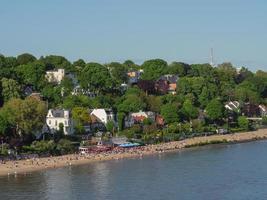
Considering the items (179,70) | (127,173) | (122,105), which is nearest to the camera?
(127,173)

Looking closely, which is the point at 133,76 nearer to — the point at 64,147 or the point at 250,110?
the point at 250,110

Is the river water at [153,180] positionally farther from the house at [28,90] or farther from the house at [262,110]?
the house at [262,110]

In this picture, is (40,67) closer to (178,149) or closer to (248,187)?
(178,149)

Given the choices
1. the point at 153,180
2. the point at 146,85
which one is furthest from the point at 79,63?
the point at 153,180

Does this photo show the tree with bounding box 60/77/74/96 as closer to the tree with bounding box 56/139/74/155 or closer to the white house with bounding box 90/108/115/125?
the white house with bounding box 90/108/115/125

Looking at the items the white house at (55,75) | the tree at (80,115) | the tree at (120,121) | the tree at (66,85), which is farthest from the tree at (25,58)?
the tree at (120,121)

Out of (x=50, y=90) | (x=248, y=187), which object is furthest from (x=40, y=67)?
(x=248, y=187)

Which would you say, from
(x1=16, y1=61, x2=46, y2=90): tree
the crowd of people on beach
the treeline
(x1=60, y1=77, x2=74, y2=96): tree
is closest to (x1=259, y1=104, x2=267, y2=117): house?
the treeline
